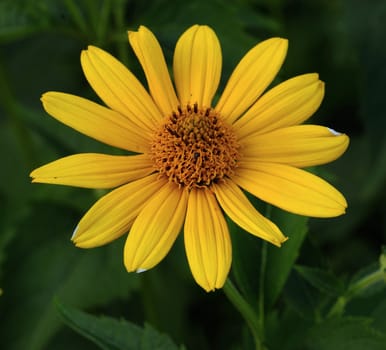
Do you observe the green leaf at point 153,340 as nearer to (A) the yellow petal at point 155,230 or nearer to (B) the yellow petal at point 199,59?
(A) the yellow petal at point 155,230

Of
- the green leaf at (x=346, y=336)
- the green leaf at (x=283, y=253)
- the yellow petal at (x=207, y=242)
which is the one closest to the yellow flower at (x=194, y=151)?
the yellow petal at (x=207, y=242)

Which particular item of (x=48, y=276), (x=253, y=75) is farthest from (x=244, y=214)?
(x=48, y=276)

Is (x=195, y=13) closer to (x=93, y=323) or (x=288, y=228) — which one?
(x=288, y=228)

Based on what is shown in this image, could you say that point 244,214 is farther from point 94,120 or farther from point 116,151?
point 116,151

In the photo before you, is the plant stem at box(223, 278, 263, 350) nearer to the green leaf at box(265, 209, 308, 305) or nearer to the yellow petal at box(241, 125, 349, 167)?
the green leaf at box(265, 209, 308, 305)

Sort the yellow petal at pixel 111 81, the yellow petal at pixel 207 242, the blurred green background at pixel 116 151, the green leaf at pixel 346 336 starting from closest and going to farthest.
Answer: the yellow petal at pixel 207 242 → the green leaf at pixel 346 336 → the yellow petal at pixel 111 81 → the blurred green background at pixel 116 151

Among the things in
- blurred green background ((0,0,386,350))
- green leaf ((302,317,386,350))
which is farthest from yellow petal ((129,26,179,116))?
green leaf ((302,317,386,350))

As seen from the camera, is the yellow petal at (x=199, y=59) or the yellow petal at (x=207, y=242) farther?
the yellow petal at (x=199, y=59)
